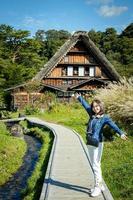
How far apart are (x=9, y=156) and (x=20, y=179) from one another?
331 centimetres

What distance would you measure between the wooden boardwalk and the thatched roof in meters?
27.3

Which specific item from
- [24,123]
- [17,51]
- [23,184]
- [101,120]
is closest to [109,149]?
[23,184]

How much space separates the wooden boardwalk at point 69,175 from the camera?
894 cm

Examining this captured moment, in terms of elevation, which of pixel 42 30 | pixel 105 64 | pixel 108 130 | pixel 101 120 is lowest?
pixel 108 130

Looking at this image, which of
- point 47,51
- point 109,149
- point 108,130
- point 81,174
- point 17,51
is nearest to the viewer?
point 81,174

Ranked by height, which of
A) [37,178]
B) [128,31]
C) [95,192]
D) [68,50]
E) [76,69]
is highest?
[128,31]

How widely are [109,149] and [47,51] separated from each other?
220 ft

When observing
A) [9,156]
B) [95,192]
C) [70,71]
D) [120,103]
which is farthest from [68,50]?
[95,192]

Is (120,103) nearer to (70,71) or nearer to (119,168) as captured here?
(119,168)

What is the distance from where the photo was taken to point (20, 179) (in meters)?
12.8

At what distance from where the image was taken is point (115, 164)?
12.1 metres

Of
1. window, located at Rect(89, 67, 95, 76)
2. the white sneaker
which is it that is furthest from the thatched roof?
the white sneaker

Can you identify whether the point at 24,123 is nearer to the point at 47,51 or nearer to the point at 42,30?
the point at 47,51

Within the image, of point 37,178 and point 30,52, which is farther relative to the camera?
point 30,52
